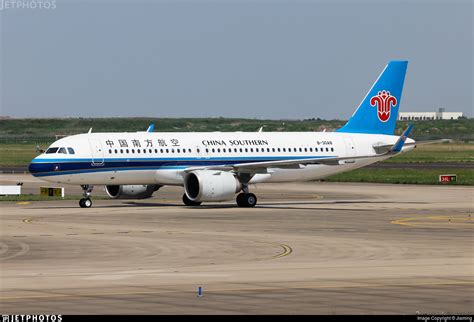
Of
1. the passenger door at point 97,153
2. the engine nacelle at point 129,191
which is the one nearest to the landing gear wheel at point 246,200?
the engine nacelle at point 129,191

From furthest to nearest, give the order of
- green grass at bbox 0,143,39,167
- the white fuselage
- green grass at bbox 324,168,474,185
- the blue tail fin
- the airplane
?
green grass at bbox 0,143,39,167, green grass at bbox 324,168,474,185, the blue tail fin, the airplane, the white fuselage

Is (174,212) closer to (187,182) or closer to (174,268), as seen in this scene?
(187,182)

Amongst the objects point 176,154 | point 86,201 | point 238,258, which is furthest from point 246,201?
point 238,258

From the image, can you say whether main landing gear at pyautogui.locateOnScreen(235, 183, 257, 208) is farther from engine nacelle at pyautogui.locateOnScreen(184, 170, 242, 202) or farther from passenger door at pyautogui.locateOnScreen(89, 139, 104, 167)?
passenger door at pyautogui.locateOnScreen(89, 139, 104, 167)

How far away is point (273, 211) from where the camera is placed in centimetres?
5922

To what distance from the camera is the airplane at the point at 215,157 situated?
61.2 m

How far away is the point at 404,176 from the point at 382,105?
2484cm

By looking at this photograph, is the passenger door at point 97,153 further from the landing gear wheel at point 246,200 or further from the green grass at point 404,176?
the green grass at point 404,176

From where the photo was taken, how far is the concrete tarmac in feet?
85.0

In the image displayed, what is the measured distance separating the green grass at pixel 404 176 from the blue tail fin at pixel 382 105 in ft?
49.8

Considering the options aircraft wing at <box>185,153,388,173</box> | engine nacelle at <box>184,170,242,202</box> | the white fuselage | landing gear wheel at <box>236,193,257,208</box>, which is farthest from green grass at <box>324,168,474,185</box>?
engine nacelle at <box>184,170,242,202</box>

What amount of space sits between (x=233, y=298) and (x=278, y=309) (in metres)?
1.88

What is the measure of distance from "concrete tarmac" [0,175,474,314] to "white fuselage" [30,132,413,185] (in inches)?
76.5

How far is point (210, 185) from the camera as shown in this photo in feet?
200
